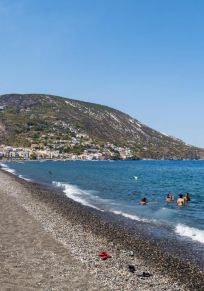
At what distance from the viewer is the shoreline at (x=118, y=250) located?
18000 mm

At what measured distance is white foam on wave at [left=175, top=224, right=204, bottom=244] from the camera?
93.5ft

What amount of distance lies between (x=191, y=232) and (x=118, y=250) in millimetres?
8993

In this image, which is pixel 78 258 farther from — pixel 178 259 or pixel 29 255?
pixel 178 259

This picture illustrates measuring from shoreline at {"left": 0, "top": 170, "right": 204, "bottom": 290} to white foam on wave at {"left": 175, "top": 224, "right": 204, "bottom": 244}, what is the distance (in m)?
3.25

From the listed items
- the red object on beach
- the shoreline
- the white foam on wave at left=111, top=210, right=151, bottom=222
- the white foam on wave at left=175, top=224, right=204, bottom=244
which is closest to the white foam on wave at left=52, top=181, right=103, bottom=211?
the white foam on wave at left=111, top=210, right=151, bottom=222

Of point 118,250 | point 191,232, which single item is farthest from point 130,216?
point 118,250

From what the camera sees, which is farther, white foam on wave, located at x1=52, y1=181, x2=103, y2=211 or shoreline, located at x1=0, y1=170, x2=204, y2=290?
white foam on wave, located at x1=52, y1=181, x2=103, y2=211

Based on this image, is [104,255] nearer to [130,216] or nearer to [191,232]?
[191,232]

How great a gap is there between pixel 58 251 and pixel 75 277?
14.8 ft

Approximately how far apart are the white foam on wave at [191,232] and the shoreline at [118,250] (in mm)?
3253

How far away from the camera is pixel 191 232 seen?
100ft

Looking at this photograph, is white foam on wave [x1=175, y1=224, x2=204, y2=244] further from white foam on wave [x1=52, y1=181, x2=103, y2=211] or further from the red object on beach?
white foam on wave [x1=52, y1=181, x2=103, y2=211]

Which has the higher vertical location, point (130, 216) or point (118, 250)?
point (118, 250)

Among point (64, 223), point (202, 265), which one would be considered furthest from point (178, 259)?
point (64, 223)
